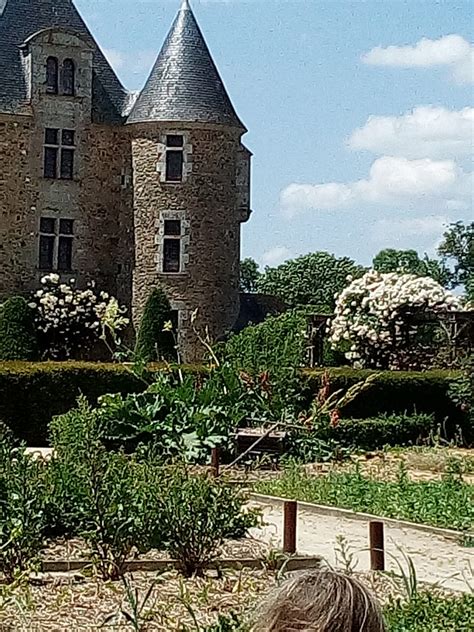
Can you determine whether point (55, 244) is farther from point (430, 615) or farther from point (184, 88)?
point (430, 615)

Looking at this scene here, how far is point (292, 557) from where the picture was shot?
7703mm

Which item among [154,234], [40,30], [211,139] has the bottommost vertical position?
[154,234]

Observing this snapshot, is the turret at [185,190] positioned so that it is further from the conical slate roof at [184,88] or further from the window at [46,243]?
the window at [46,243]

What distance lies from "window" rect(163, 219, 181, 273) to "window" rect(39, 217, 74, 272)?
7.59 feet

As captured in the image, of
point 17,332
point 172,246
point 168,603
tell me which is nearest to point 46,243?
point 172,246

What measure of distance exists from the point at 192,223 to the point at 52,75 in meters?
4.88

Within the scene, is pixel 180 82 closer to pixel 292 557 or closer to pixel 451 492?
pixel 451 492

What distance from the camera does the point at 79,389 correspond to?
1619cm

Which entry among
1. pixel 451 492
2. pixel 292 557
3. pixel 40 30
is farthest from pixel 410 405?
pixel 40 30

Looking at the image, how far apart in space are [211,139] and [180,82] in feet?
5.07

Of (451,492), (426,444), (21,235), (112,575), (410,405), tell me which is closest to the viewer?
(112,575)

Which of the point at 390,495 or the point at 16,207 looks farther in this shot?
the point at 16,207

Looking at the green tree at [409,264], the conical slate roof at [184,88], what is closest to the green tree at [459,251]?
the green tree at [409,264]

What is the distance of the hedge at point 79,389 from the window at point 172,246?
945cm
